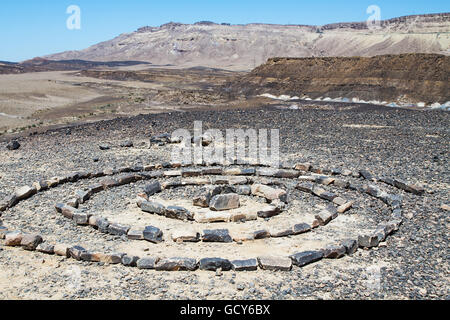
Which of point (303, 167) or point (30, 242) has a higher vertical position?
point (303, 167)

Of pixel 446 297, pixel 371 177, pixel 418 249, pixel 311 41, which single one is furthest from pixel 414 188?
pixel 311 41

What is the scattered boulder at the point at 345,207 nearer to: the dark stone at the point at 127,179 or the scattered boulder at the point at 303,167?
the scattered boulder at the point at 303,167

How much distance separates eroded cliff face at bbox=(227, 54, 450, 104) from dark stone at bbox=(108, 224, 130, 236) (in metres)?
32.7

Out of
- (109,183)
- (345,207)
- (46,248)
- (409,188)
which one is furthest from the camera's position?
(109,183)

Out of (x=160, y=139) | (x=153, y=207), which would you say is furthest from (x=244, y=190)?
(x=160, y=139)

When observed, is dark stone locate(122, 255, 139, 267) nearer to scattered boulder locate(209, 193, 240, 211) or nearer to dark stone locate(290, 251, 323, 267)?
dark stone locate(290, 251, 323, 267)

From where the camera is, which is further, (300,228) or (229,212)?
(229,212)

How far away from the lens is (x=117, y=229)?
11445mm

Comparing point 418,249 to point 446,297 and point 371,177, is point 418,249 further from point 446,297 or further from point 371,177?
point 371,177

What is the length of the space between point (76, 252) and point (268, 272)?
4.39 meters

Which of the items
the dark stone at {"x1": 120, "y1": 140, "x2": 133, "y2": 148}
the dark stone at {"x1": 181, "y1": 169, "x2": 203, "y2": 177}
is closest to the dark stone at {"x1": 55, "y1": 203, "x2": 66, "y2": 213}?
the dark stone at {"x1": 181, "y1": 169, "x2": 203, "y2": 177}

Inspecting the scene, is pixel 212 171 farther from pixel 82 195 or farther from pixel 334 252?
pixel 334 252

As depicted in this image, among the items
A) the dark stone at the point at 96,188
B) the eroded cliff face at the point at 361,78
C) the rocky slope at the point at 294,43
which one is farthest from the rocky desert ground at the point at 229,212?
the rocky slope at the point at 294,43

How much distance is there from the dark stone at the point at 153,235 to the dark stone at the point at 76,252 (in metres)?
1.64
